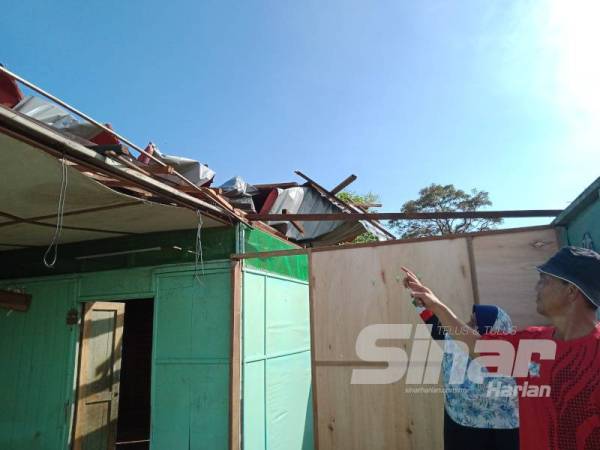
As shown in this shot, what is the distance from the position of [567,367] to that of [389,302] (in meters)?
1.87

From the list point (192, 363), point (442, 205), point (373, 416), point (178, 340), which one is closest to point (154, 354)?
point (178, 340)

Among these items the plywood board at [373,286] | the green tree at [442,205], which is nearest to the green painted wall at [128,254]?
the plywood board at [373,286]

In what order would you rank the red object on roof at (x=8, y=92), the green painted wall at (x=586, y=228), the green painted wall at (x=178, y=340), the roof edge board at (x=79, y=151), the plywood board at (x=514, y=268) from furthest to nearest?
the green painted wall at (x=178, y=340), the red object on roof at (x=8, y=92), the plywood board at (x=514, y=268), the green painted wall at (x=586, y=228), the roof edge board at (x=79, y=151)

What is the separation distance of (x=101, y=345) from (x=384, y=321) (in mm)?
4092

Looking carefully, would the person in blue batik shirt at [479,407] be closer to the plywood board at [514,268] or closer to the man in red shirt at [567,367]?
the plywood board at [514,268]

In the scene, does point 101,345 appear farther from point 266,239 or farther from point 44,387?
point 266,239

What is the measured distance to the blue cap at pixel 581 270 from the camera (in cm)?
136

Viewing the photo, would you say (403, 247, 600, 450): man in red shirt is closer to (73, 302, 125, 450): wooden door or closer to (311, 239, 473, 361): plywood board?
(311, 239, 473, 361): plywood board

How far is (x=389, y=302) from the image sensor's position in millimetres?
3162

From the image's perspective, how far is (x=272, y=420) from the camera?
4613 mm

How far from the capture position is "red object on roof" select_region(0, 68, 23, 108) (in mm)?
3006

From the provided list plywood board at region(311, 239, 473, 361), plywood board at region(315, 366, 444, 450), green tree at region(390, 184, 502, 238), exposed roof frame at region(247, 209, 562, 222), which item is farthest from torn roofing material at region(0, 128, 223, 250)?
green tree at region(390, 184, 502, 238)

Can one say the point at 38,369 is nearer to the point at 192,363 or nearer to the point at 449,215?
the point at 192,363

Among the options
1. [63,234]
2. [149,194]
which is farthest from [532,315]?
[63,234]
